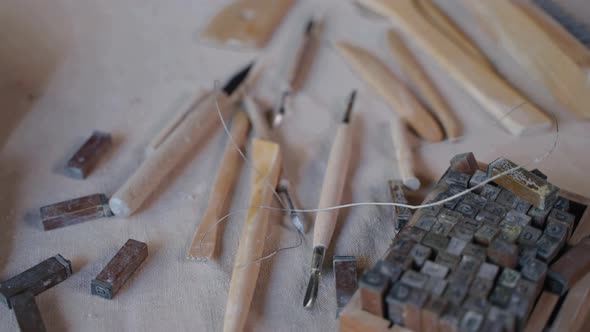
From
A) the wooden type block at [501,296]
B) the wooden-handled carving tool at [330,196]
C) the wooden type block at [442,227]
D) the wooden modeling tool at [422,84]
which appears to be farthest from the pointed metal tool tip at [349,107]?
the wooden type block at [501,296]

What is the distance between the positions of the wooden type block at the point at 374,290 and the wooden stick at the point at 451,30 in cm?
57

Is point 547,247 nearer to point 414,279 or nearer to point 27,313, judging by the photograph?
point 414,279

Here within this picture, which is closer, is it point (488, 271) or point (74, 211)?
point (488, 271)

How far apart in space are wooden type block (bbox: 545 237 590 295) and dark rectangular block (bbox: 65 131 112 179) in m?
0.64

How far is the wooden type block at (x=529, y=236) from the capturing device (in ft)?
2.21

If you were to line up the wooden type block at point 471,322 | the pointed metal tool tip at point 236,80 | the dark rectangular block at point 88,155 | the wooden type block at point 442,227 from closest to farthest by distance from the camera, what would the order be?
1. the wooden type block at point 471,322
2. the wooden type block at point 442,227
3. the dark rectangular block at point 88,155
4. the pointed metal tool tip at point 236,80

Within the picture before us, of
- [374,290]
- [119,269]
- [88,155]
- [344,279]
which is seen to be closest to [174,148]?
[88,155]

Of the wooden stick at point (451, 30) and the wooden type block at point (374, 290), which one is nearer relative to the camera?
the wooden type block at point (374, 290)

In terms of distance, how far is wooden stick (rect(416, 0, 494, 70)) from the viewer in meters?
1.09

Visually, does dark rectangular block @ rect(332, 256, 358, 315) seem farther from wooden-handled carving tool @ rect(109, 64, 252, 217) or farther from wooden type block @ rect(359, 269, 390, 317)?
wooden-handled carving tool @ rect(109, 64, 252, 217)

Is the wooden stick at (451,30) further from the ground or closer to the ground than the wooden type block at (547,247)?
further from the ground

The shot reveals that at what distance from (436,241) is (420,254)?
0.09ft

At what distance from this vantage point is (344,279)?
29.7 inches

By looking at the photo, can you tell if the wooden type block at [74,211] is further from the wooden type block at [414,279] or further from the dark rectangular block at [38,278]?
the wooden type block at [414,279]
